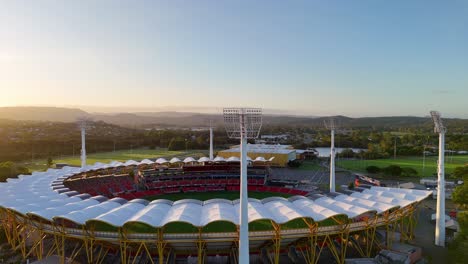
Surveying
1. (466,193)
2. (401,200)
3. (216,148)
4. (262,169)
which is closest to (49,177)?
(262,169)

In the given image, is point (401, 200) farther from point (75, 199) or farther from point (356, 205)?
point (75, 199)

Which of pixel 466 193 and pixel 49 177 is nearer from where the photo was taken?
pixel 466 193

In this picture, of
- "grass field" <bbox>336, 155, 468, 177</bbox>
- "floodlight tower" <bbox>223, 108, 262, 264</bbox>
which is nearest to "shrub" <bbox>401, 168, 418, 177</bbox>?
"grass field" <bbox>336, 155, 468, 177</bbox>

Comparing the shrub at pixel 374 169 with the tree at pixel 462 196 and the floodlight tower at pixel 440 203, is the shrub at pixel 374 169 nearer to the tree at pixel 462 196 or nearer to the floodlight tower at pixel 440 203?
the tree at pixel 462 196

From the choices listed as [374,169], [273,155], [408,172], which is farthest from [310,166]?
[408,172]

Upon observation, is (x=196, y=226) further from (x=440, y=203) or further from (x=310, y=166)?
(x=310, y=166)

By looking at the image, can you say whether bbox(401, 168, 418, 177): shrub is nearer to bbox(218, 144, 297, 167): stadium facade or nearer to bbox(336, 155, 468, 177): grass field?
bbox(336, 155, 468, 177): grass field
